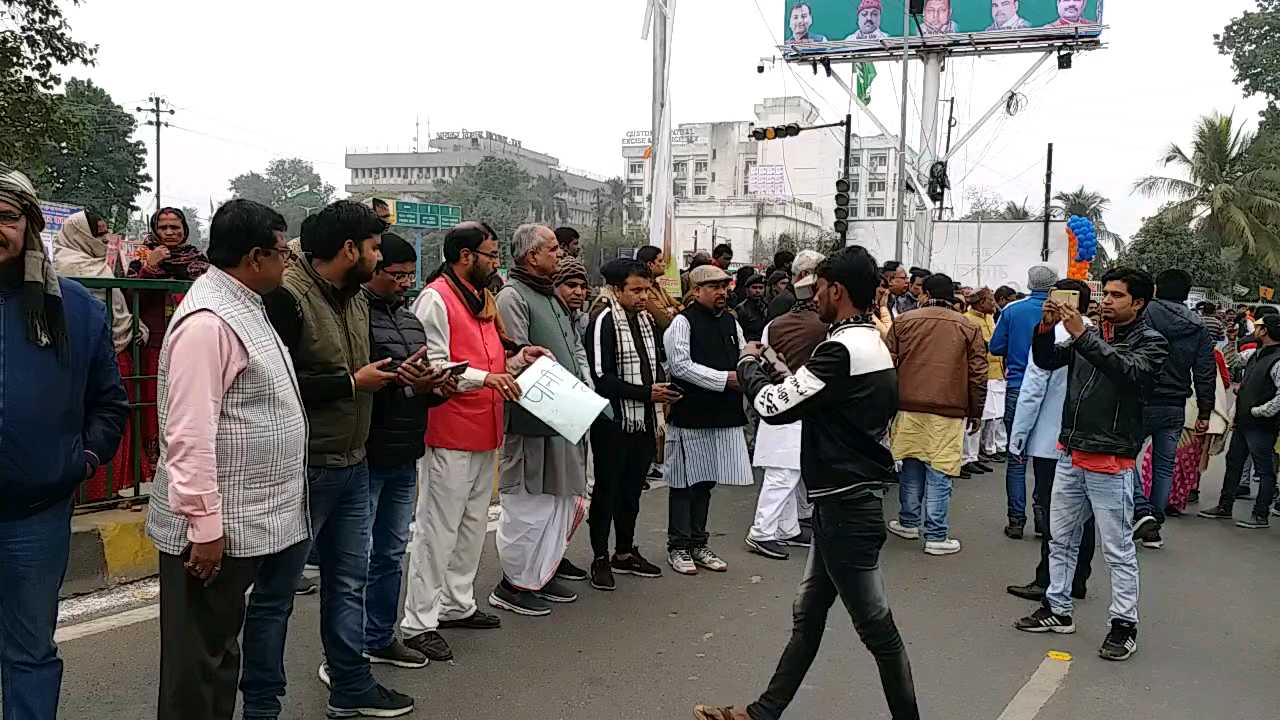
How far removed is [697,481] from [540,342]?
1.63m

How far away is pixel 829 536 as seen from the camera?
3729mm

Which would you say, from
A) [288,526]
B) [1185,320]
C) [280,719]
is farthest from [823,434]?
[1185,320]

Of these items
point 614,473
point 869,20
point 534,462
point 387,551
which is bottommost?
point 387,551

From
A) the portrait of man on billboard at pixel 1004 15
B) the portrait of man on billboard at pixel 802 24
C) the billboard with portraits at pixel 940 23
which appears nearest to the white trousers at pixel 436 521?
the billboard with portraits at pixel 940 23

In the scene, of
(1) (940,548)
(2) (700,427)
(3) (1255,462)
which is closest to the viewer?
(2) (700,427)

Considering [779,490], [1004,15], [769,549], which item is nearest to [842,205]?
[779,490]

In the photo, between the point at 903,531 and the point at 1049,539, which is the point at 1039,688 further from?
the point at 903,531

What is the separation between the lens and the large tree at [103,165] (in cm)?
4088

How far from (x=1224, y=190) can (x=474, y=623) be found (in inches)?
1370

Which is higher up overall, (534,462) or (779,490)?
(534,462)

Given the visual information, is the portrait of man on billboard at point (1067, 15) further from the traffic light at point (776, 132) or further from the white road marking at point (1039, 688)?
the white road marking at point (1039, 688)

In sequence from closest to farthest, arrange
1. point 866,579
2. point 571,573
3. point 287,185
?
point 866,579 → point 571,573 → point 287,185

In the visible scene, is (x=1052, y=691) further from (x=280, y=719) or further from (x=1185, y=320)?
(x=1185, y=320)

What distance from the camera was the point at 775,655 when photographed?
16.2 ft
